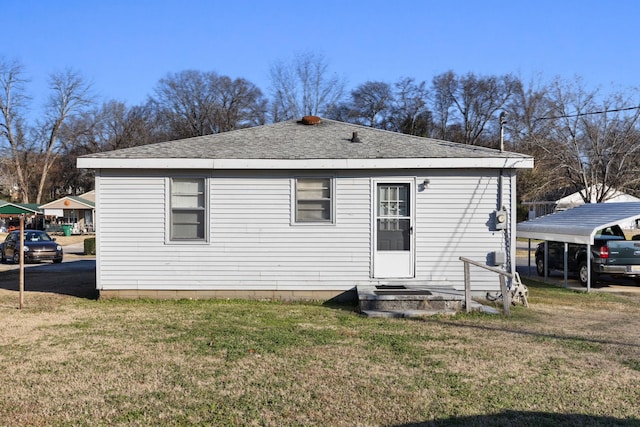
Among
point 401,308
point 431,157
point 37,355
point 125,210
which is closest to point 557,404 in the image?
point 401,308

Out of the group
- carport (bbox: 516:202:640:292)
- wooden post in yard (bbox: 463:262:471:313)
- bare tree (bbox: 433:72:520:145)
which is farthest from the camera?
bare tree (bbox: 433:72:520:145)

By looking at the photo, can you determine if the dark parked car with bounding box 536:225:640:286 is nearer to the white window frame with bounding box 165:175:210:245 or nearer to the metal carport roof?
the metal carport roof

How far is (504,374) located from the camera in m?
6.23

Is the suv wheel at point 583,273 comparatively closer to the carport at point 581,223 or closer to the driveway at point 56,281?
the carport at point 581,223

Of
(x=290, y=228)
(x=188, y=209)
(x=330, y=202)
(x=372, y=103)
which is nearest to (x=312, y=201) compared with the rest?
(x=330, y=202)

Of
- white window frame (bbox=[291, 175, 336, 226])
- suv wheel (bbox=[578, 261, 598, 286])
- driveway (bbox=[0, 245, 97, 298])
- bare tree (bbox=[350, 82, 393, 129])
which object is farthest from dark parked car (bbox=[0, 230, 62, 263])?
bare tree (bbox=[350, 82, 393, 129])

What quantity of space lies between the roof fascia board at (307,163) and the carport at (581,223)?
13.0 feet

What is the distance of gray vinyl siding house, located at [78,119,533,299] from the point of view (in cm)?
1138

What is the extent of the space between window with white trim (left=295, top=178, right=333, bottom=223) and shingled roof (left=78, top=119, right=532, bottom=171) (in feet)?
1.74

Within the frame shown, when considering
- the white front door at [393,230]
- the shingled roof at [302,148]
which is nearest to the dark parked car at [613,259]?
the shingled roof at [302,148]

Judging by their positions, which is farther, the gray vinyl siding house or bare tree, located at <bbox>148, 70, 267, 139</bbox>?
bare tree, located at <bbox>148, 70, 267, 139</bbox>

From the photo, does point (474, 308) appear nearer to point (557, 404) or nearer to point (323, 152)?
point (323, 152)

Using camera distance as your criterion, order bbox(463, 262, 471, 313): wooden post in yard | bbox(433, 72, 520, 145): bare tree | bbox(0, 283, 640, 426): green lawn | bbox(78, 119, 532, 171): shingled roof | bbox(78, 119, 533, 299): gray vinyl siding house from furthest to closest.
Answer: bbox(433, 72, 520, 145): bare tree → bbox(78, 119, 533, 299): gray vinyl siding house → bbox(78, 119, 532, 171): shingled roof → bbox(463, 262, 471, 313): wooden post in yard → bbox(0, 283, 640, 426): green lawn

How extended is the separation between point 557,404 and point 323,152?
725 cm
